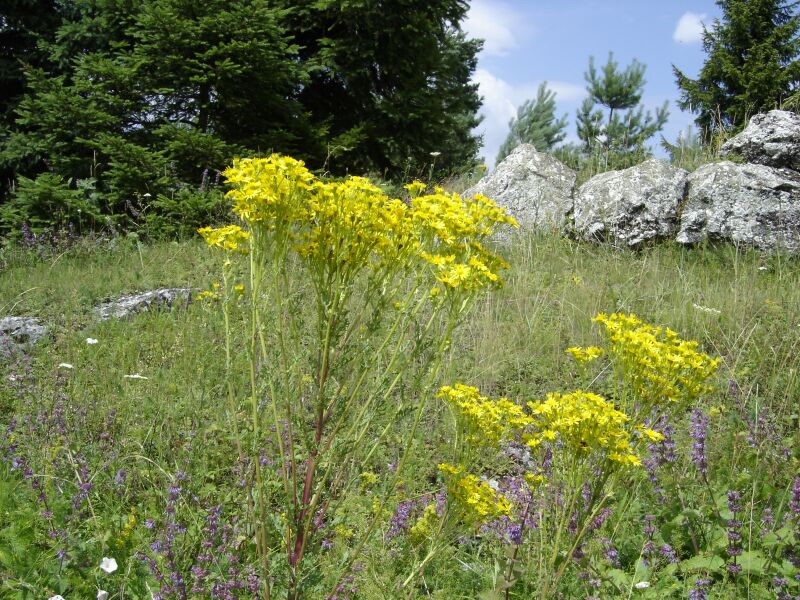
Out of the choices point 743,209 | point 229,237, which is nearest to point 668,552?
point 229,237

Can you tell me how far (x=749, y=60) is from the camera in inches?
585

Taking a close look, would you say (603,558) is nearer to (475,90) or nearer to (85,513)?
(85,513)

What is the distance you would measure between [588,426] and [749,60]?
16.5 metres

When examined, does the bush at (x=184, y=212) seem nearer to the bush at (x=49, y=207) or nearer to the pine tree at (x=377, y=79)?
the bush at (x=49, y=207)

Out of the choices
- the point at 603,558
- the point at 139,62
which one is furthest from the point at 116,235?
the point at 603,558

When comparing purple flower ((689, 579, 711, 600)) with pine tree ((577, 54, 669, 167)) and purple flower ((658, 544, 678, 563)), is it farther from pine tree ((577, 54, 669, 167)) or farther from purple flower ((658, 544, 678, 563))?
pine tree ((577, 54, 669, 167))

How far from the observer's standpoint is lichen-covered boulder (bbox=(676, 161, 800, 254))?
22.0 feet

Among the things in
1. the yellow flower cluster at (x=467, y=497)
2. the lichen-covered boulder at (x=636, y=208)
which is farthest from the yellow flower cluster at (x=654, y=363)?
the lichen-covered boulder at (x=636, y=208)

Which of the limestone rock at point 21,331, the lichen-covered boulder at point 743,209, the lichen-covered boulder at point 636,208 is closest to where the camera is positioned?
the limestone rock at point 21,331

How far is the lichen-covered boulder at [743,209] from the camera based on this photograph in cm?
670

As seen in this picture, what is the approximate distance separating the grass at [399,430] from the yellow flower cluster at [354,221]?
0.83 metres

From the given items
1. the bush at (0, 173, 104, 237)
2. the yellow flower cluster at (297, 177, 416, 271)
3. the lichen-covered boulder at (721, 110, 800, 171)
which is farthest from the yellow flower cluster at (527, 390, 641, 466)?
the lichen-covered boulder at (721, 110, 800, 171)

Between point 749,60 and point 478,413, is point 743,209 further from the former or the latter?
point 749,60

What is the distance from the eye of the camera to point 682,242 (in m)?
6.98
